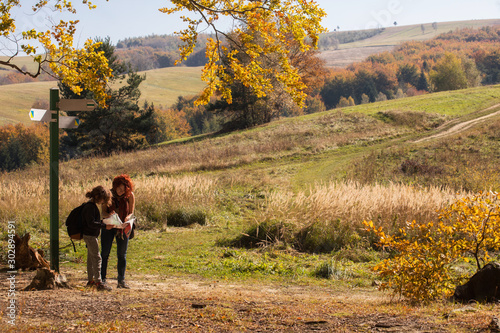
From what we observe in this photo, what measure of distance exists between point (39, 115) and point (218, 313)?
12.9 feet

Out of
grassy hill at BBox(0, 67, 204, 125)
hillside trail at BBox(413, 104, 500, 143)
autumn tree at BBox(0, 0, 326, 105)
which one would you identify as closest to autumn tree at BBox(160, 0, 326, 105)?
autumn tree at BBox(0, 0, 326, 105)

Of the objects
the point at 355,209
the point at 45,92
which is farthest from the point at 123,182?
the point at 45,92

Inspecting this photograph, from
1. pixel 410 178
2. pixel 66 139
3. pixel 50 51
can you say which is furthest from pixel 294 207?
pixel 66 139

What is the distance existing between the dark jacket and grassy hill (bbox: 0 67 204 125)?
230 feet

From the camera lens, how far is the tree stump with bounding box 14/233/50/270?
25.1 ft

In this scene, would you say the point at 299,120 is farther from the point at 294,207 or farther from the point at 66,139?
the point at 294,207

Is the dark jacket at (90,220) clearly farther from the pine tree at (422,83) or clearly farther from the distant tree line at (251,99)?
the pine tree at (422,83)

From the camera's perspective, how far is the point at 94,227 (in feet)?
20.6

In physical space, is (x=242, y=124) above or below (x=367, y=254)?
above

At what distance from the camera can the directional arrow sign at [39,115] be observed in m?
6.21

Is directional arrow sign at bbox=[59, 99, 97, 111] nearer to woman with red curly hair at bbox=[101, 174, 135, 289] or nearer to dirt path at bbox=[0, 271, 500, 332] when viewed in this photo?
woman with red curly hair at bbox=[101, 174, 135, 289]

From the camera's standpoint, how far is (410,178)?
711 inches

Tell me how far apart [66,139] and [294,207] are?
4218 cm

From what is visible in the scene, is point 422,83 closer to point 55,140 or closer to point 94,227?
point 55,140
